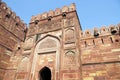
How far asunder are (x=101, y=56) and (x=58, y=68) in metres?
2.63

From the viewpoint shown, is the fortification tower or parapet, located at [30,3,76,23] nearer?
the fortification tower

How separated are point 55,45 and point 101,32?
3186 millimetres

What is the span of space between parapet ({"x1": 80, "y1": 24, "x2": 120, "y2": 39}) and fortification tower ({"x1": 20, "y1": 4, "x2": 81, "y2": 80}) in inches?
23.8

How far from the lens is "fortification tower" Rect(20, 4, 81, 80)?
6770mm

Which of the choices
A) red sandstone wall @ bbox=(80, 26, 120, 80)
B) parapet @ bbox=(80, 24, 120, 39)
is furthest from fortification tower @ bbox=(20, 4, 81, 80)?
parapet @ bbox=(80, 24, 120, 39)

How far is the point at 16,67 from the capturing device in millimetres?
8203

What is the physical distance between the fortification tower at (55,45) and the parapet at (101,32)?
1.99ft

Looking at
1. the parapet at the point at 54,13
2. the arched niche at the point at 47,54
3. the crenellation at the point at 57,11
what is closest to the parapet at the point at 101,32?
the arched niche at the point at 47,54

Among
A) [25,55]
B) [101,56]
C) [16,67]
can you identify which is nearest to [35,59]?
[25,55]

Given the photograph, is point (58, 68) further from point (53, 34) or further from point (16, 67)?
point (16, 67)

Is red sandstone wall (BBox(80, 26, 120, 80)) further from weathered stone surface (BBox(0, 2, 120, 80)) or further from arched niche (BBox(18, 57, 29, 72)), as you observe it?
arched niche (BBox(18, 57, 29, 72))

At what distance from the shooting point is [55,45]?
26.1 feet

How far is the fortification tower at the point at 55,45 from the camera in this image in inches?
267

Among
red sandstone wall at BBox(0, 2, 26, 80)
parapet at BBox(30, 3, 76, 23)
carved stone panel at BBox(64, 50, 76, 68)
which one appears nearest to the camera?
carved stone panel at BBox(64, 50, 76, 68)
